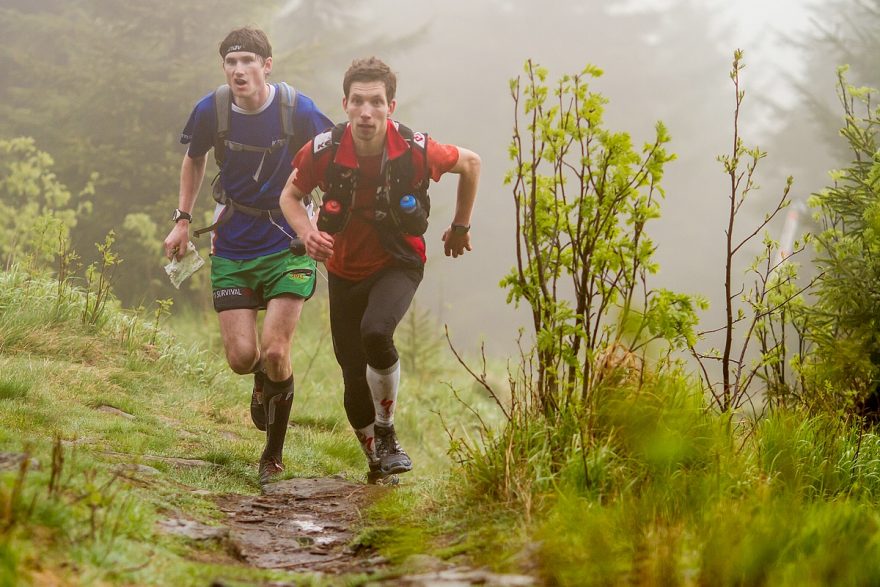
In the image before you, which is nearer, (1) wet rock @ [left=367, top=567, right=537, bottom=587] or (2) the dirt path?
(1) wet rock @ [left=367, top=567, right=537, bottom=587]

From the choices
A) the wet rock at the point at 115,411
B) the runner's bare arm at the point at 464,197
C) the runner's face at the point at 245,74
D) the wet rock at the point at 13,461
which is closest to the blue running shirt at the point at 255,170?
the runner's face at the point at 245,74

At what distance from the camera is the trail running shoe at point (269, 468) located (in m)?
5.43

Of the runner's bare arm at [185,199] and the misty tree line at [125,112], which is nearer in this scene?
the runner's bare arm at [185,199]

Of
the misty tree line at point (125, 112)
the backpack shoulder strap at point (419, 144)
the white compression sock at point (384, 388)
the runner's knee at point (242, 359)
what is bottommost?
the white compression sock at point (384, 388)

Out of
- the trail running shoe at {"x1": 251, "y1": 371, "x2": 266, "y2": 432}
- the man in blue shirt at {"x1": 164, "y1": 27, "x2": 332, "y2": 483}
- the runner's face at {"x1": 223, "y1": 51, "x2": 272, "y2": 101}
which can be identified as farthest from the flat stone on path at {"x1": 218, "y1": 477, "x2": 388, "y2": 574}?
the runner's face at {"x1": 223, "y1": 51, "x2": 272, "y2": 101}

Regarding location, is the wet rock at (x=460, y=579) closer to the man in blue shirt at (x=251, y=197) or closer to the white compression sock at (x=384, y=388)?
the white compression sock at (x=384, y=388)

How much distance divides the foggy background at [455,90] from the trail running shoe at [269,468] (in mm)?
1674

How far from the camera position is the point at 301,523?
4316 mm

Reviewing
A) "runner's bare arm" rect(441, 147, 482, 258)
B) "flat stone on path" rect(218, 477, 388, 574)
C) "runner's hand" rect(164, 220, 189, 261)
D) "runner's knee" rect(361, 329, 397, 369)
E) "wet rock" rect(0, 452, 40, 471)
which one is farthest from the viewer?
"runner's hand" rect(164, 220, 189, 261)

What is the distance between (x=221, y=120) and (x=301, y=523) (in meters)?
2.78

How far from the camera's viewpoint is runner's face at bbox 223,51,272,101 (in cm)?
572

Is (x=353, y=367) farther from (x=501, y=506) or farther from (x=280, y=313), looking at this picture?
(x=501, y=506)

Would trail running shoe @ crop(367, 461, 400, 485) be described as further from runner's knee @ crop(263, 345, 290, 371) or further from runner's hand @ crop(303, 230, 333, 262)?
runner's hand @ crop(303, 230, 333, 262)

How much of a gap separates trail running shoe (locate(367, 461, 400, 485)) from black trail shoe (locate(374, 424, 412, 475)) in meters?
0.07
